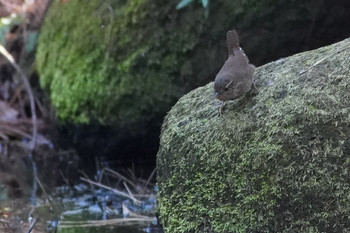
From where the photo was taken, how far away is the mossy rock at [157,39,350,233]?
185cm

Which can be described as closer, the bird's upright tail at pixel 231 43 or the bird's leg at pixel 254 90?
the bird's leg at pixel 254 90

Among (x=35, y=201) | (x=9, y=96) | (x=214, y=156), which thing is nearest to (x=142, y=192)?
(x=35, y=201)

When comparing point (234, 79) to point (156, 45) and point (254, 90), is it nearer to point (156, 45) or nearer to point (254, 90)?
point (254, 90)

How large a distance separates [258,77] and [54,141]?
170 inches

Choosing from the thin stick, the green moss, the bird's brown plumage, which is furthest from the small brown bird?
the thin stick

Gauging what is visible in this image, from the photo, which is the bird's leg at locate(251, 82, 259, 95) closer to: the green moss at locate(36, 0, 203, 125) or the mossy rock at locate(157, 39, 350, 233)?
the mossy rock at locate(157, 39, 350, 233)

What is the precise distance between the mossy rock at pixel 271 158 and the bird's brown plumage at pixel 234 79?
87 millimetres

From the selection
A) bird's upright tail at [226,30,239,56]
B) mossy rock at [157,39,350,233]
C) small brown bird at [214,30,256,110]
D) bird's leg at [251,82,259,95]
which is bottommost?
mossy rock at [157,39,350,233]

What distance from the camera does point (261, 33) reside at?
14.7ft

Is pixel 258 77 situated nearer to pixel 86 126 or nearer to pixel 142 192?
pixel 142 192

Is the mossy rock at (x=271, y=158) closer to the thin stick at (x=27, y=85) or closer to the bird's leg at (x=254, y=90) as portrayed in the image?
the bird's leg at (x=254, y=90)

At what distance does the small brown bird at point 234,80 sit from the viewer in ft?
7.07

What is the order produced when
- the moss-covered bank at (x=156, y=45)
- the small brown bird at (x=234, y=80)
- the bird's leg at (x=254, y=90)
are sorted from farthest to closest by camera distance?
the moss-covered bank at (x=156, y=45)
the bird's leg at (x=254, y=90)
the small brown bird at (x=234, y=80)

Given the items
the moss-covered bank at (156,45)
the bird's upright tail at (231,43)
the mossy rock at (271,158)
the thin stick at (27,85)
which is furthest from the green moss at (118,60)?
the mossy rock at (271,158)
